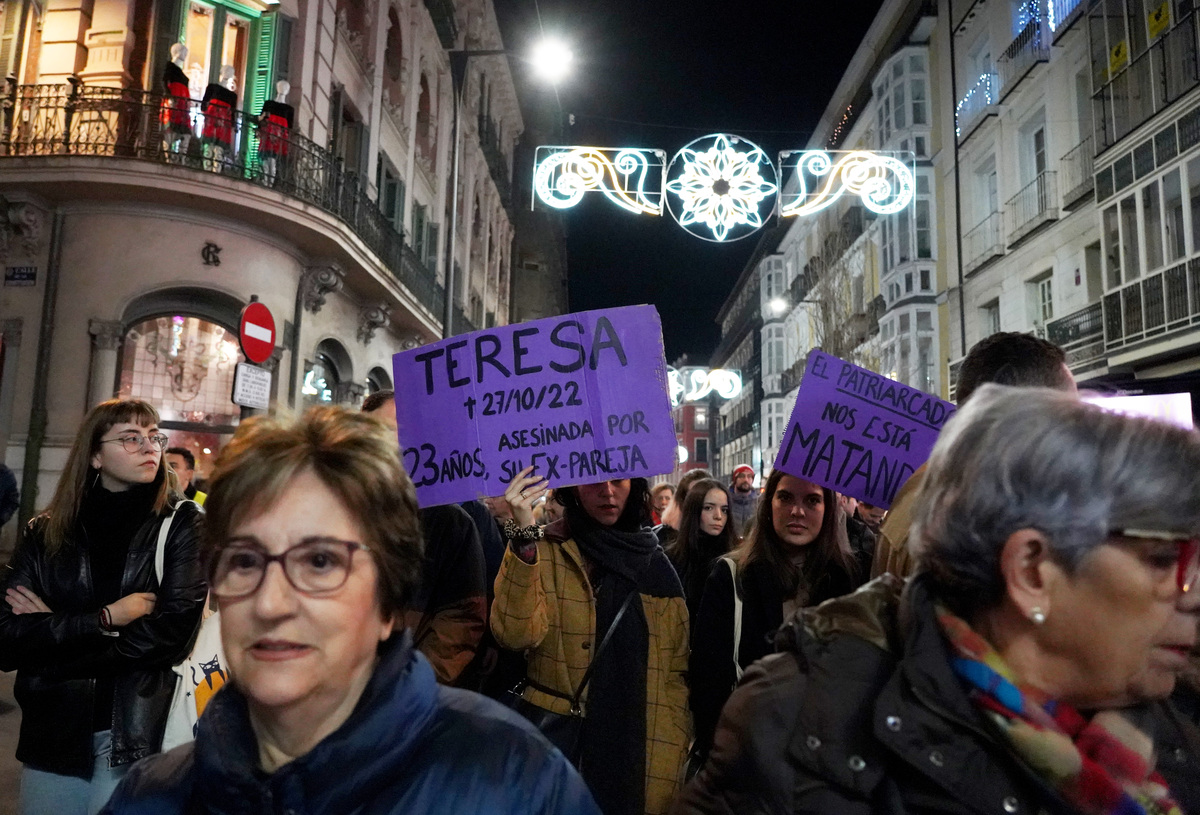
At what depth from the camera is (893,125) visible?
2853 centimetres

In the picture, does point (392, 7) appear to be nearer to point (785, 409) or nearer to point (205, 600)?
point (205, 600)

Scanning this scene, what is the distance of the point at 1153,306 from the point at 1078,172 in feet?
14.8

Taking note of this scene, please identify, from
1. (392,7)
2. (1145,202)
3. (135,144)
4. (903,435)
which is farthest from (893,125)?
(903,435)

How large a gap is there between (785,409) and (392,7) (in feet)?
118

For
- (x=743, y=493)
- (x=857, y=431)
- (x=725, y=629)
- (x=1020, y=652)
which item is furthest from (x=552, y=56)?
(x=1020, y=652)

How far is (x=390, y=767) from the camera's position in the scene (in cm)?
155

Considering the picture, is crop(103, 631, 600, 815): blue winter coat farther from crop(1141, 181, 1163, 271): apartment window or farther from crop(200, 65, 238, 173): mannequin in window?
crop(1141, 181, 1163, 271): apartment window

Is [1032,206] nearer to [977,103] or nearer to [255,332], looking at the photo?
[977,103]

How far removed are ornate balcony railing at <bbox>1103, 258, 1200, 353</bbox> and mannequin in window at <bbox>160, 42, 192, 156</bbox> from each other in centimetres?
1606

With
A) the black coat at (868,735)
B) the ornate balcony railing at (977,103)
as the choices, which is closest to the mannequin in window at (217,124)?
the black coat at (868,735)

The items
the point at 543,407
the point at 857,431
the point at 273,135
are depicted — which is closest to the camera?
the point at 543,407

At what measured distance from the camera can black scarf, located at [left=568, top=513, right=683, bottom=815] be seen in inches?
123

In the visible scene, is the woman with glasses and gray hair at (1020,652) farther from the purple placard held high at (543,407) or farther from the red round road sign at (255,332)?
the red round road sign at (255,332)

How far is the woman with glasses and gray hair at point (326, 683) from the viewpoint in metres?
1.55
